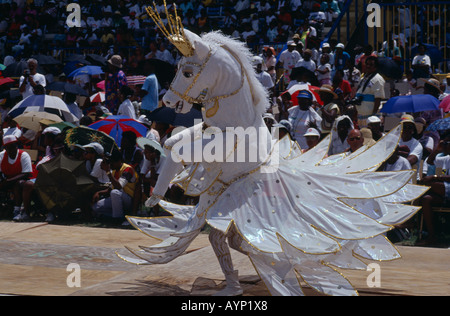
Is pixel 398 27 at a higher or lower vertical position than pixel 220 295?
higher

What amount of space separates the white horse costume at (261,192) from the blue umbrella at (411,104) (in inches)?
178

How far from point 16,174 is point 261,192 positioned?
6.28 meters

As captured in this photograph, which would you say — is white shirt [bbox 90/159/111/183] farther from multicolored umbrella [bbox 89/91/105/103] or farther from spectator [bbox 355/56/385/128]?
multicolored umbrella [bbox 89/91/105/103]

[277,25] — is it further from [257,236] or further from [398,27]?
[257,236]

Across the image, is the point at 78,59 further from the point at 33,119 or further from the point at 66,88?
the point at 33,119

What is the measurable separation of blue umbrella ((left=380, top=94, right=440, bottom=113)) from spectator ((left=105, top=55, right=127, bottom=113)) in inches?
194

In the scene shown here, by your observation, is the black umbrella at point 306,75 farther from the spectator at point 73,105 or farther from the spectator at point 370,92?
the spectator at point 73,105

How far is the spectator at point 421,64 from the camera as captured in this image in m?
11.5

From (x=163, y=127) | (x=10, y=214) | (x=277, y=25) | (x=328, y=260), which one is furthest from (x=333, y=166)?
(x=277, y=25)

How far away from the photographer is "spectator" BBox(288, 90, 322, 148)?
9547 mm

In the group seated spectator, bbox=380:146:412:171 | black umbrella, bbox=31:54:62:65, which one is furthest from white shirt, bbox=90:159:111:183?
black umbrella, bbox=31:54:62:65

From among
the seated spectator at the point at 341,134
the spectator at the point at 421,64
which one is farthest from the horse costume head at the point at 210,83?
the spectator at the point at 421,64

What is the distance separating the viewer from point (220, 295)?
14.6ft

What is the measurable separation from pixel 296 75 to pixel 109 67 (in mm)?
3458
